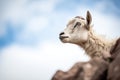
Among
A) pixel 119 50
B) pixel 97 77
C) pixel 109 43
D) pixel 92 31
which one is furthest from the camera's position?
pixel 92 31

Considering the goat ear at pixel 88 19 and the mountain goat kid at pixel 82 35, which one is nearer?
the mountain goat kid at pixel 82 35

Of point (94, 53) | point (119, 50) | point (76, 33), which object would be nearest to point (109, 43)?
point (94, 53)

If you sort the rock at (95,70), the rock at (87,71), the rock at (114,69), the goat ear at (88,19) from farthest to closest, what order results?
the goat ear at (88,19), the rock at (87,71), the rock at (95,70), the rock at (114,69)

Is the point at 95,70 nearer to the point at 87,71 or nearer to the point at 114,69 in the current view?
the point at 87,71

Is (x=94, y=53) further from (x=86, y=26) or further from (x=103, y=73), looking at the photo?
(x=103, y=73)

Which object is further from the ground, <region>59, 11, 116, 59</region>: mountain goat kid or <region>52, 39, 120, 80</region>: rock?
<region>59, 11, 116, 59</region>: mountain goat kid

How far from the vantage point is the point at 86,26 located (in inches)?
634

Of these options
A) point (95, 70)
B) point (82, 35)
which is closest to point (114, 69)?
point (95, 70)

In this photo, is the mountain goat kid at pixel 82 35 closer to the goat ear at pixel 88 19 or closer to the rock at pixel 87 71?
the goat ear at pixel 88 19

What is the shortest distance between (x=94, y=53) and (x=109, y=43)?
0.74m

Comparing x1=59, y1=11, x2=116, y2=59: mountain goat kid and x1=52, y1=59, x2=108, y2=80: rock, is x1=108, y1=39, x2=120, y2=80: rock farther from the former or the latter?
x1=59, y1=11, x2=116, y2=59: mountain goat kid

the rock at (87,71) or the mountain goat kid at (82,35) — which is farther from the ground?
the mountain goat kid at (82,35)

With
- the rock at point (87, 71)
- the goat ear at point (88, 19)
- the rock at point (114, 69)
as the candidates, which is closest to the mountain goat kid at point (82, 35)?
the goat ear at point (88, 19)

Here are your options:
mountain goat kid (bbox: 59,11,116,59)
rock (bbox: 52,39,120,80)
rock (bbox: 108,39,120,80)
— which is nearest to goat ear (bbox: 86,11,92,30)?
mountain goat kid (bbox: 59,11,116,59)
